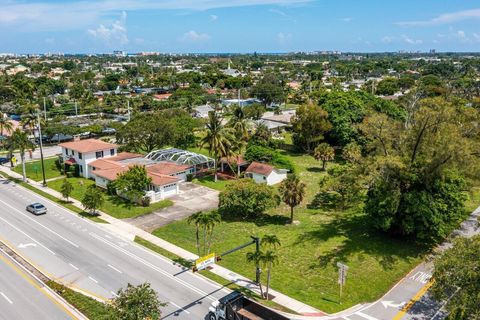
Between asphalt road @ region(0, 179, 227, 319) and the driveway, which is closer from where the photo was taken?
asphalt road @ region(0, 179, 227, 319)

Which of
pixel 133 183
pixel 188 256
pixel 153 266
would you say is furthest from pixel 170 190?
pixel 153 266

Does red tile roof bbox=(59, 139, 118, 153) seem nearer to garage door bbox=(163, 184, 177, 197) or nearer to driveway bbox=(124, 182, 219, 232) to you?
driveway bbox=(124, 182, 219, 232)

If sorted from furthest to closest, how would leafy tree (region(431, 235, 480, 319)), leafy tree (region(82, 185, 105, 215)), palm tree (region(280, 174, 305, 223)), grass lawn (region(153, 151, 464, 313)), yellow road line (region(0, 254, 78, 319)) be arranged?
leafy tree (region(82, 185, 105, 215))
palm tree (region(280, 174, 305, 223))
grass lawn (region(153, 151, 464, 313))
yellow road line (region(0, 254, 78, 319))
leafy tree (region(431, 235, 480, 319))

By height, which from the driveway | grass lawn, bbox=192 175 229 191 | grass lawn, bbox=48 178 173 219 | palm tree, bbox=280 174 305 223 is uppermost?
palm tree, bbox=280 174 305 223

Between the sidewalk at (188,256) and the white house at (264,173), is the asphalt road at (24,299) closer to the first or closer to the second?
the sidewalk at (188,256)

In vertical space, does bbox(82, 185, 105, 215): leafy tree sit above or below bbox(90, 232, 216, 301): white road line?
above

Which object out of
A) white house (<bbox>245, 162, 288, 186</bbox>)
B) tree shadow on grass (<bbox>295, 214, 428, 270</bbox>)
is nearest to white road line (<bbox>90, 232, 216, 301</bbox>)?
tree shadow on grass (<bbox>295, 214, 428, 270</bbox>)

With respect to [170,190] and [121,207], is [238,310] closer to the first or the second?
[121,207]
